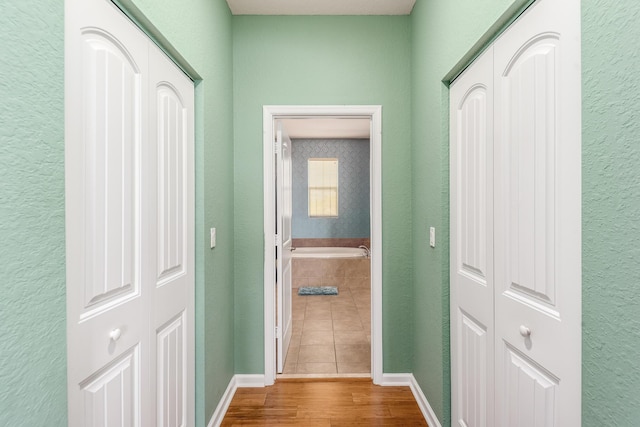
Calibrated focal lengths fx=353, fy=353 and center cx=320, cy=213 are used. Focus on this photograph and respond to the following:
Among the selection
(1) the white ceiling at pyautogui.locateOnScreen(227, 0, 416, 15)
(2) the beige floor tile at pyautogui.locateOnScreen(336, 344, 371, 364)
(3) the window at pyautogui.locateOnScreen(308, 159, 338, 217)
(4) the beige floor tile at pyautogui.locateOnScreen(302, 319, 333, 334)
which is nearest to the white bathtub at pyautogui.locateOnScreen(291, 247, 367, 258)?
(3) the window at pyautogui.locateOnScreen(308, 159, 338, 217)

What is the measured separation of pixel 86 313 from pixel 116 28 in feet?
2.97

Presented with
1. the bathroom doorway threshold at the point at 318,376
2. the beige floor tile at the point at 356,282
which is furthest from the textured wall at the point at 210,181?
the beige floor tile at the point at 356,282

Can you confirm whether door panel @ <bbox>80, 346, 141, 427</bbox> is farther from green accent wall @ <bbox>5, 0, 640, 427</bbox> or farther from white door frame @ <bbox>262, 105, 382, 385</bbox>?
white door frame @ <bbox>262, 105, 382, 385</bbox>

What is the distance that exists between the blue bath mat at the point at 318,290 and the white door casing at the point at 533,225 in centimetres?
366

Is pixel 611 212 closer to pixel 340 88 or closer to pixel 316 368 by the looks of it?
pixel 340 88

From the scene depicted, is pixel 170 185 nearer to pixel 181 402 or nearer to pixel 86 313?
pixel 86 313

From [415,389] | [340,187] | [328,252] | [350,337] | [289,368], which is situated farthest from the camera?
[340,187]

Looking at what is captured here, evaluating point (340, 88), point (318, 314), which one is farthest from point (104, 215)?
point (318, 314)

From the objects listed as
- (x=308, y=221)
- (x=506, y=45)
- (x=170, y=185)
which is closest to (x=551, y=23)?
(x=506, y=45)

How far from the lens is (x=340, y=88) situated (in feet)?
8.48

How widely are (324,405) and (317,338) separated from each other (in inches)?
45.9

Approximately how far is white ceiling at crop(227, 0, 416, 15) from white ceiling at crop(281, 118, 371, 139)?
2699 millimetres

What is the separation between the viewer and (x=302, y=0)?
2.41 metres

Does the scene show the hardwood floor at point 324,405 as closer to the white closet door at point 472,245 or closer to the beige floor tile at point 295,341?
the white closet door at point 472,245
